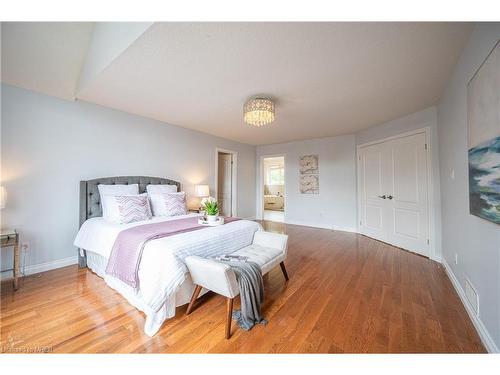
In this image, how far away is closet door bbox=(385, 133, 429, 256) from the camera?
3.07 m

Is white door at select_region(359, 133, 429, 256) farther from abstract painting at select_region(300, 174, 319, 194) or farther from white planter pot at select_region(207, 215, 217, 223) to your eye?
white planter pot at select_region(207, 215, 217, 223)

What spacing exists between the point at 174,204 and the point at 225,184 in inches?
99.3

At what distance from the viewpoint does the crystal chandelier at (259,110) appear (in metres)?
2.50

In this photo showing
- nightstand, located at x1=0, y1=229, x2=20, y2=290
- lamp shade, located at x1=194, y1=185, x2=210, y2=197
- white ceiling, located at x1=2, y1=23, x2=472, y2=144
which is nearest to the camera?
white ceiling, located at x1=2, y1=23, x2=472, y2=144

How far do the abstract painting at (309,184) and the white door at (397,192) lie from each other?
112 cm

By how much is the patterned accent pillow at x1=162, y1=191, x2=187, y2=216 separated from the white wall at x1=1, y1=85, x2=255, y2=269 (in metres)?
0.84

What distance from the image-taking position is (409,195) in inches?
129

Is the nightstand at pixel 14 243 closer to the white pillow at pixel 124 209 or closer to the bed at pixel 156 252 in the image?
the bed at pixel 156 252

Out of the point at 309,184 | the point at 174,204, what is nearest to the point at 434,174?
the point at 309,184

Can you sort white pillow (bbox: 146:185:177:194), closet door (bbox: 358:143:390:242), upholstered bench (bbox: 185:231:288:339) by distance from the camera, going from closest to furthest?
upholstered bench (bbox: 185:231:288:339) < white pillow (bbox: 146:185:177:194) < closet door (bbox: 358:143:390:242)

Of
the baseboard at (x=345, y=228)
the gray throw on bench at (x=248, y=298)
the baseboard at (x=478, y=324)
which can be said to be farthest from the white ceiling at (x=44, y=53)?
the baseboard at (x=345, y=228)

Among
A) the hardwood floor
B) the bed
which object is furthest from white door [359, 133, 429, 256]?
the bed

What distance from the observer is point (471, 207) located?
165 cm
